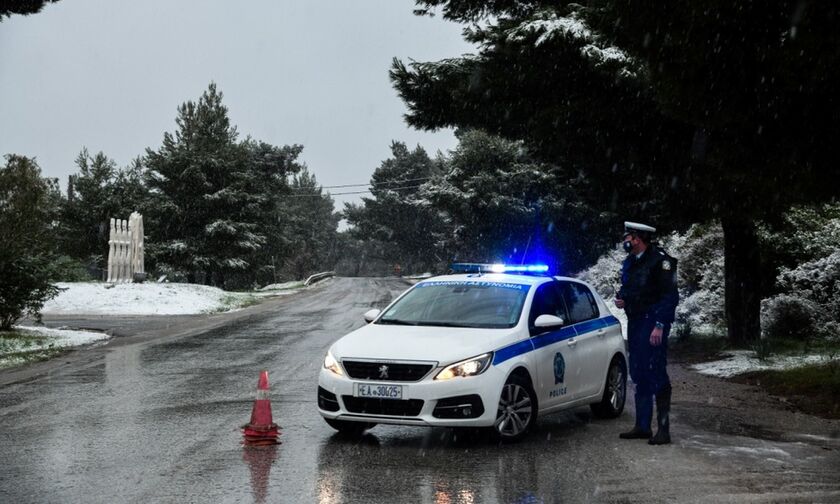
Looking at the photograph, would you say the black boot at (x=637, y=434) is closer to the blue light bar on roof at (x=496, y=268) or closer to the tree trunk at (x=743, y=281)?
the blue light bar on roof at (x=496, y=268)

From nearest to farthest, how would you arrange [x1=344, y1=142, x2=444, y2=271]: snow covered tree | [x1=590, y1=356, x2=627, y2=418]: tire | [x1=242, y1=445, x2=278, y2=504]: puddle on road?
[x1=242, y1=445, x2=278, y2=504]: puddle on road
[x1=590, y1=356, x2=627, y2=418]: tire
[x1=344, y1=142, x2=444, y2=271]: snow covered tree

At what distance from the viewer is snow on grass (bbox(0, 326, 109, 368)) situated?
16438 millimetres

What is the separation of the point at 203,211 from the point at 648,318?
4640 cm

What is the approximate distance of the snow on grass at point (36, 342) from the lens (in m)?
16.4

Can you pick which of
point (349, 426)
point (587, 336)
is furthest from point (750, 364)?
point (349, 426)

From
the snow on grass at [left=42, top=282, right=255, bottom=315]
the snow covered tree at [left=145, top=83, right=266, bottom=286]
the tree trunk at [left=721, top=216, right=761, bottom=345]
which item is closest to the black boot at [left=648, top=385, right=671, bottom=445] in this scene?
the tree trunk at [left=721, top=216, right=761, bottom=345]

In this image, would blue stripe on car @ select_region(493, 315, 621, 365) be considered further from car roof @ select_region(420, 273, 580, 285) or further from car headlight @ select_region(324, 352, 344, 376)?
car headlight @ select_region(324, 352, 344, 376)

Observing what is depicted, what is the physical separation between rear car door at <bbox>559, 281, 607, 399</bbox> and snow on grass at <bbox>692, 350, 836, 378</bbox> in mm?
4982

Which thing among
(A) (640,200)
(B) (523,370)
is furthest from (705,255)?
(B) (523,370)

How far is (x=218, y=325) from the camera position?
2412cm

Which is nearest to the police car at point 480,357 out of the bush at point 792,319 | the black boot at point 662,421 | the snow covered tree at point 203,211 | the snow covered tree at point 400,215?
the black boot at point 662,421

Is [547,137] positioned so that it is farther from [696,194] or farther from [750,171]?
[750,171]

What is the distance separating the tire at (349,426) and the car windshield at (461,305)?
107cm

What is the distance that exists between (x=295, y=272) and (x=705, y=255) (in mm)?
90780
